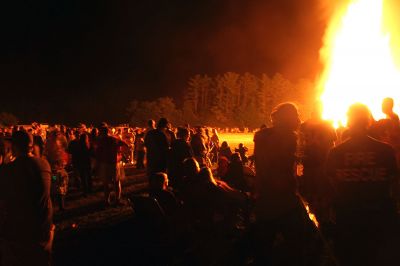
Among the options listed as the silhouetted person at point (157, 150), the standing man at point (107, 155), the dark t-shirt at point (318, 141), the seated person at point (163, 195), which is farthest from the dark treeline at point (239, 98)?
the seated person at point (163, 195)

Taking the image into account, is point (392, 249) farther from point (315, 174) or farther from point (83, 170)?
point (83, 170)

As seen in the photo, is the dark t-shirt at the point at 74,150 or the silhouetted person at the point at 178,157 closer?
the silhouetted person at the point at 178,157


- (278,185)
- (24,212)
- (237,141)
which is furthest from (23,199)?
(237,141)

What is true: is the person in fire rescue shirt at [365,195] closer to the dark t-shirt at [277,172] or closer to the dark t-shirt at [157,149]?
the dark t-shirt at [277,172]

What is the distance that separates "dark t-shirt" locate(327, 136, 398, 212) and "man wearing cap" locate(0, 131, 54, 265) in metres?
2.93

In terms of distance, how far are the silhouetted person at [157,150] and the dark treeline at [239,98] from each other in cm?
5441

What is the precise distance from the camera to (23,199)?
12.9 ft

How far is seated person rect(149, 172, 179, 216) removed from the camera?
6.32m

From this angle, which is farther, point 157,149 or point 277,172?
point 157,149

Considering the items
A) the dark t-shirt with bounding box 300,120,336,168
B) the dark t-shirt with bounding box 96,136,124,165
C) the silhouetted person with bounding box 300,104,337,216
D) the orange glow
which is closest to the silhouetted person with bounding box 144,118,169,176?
the dark t-shirt with bounding box 96,136,124,165

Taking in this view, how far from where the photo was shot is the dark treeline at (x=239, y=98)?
213 feet

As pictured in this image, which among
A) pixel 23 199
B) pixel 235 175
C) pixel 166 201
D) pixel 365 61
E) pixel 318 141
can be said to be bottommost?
pixel 166 201

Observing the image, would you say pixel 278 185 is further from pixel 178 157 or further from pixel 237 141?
pixel 237 141

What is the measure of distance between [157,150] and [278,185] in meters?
4.95
